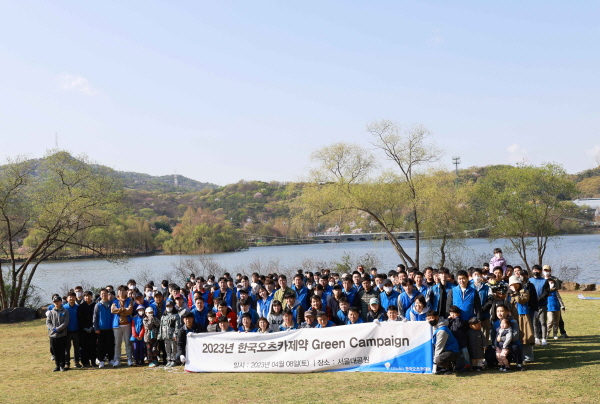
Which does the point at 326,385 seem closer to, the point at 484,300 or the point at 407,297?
the point at 407,297

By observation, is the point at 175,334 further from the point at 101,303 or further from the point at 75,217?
the point at 75,217

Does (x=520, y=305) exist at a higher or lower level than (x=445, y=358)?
higher

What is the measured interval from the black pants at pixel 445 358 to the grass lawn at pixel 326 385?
0.25m

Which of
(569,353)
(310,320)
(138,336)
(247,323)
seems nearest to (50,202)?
(138,336)

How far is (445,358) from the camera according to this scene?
8633 mm

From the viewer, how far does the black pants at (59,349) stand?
11.1 meters

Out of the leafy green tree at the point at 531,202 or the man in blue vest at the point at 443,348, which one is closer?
the man in blue vest at the point at 443,348

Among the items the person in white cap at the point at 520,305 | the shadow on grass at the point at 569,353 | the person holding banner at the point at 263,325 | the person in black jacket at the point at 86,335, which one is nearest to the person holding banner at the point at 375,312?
the person holding banner at the point at 263,325

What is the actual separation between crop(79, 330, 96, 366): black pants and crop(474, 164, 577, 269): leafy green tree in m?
24.8

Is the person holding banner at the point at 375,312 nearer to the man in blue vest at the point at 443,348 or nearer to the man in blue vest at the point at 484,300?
the man in blue vest at the point at 443,348

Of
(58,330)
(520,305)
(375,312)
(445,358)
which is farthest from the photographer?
(58,330)

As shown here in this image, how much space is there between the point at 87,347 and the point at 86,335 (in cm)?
27

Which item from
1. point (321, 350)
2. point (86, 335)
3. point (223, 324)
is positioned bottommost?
point (321, 350)

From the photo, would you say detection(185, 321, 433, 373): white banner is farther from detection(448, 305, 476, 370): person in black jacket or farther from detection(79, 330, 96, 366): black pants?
detection(79, 330, 96, 366): black pants
